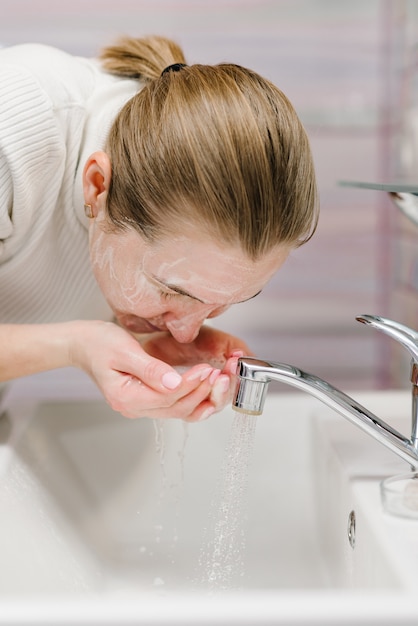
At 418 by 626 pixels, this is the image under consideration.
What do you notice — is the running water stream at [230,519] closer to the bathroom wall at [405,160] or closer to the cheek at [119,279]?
the cheek at [119,279]

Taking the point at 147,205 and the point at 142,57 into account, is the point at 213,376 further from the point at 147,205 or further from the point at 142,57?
the point at 142,57

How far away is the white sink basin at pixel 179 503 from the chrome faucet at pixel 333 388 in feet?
0.20

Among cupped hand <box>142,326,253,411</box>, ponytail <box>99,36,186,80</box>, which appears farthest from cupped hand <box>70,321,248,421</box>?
ponytail <box>99,36,186,80</box>

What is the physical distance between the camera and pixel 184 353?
0.98 meters

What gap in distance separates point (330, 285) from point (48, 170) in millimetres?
937

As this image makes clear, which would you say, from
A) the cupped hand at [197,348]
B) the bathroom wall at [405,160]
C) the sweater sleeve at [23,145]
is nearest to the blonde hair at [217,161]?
the sweater sleeve at [23,145]

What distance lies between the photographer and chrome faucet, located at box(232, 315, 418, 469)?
2.42 feet

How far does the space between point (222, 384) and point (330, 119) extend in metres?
0.99

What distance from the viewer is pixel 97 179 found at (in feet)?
2.64

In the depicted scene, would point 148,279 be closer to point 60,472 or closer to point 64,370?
point 60,472

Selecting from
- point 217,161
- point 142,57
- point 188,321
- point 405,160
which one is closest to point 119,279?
point 188,321

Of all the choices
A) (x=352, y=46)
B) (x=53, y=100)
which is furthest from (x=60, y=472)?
(x=352, y=46)

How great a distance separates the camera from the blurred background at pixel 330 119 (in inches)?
61.7

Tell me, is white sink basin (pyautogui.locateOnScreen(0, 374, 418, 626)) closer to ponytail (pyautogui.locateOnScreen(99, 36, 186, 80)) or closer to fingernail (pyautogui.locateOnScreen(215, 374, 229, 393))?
fingernail (pyautogui.locateOnScreen(215, 374, 229, 393))
